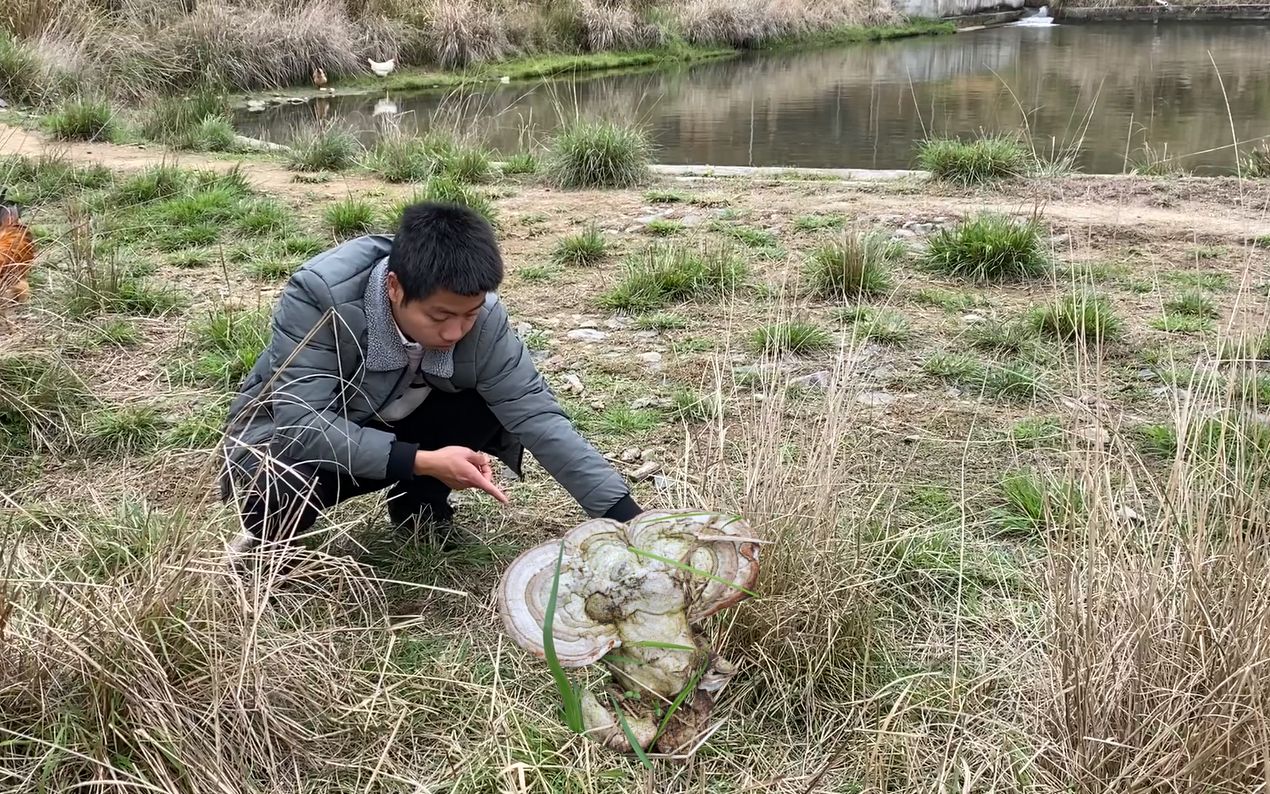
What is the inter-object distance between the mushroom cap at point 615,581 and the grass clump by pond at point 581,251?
307cm

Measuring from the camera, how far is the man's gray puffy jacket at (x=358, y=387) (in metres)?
2.04

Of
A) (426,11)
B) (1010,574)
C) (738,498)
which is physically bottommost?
(1010,574)

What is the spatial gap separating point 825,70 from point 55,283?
1360 centimetres

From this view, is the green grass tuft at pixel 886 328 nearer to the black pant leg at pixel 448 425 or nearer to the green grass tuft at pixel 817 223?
the green grass tuft at pixel 817 223

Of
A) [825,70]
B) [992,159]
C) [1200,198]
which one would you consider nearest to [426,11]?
[825,70]

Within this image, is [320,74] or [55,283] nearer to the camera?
[55,283]

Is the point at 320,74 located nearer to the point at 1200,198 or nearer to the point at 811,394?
the point at 1200,198

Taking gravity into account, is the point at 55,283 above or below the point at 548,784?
above

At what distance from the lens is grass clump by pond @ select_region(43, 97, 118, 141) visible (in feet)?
23.3

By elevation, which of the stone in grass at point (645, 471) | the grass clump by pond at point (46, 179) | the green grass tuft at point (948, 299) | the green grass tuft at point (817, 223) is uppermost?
the grass clump by pond at point (46, 179)

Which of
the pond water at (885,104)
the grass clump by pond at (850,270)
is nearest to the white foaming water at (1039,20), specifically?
the pond water at (885,104)

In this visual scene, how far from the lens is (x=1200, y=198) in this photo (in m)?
5.50

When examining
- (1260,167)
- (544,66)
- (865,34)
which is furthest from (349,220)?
(865,34)

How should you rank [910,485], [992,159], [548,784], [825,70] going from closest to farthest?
1. [548,784]
2. [910,485]
3. [992,159]
4. [825,70]
